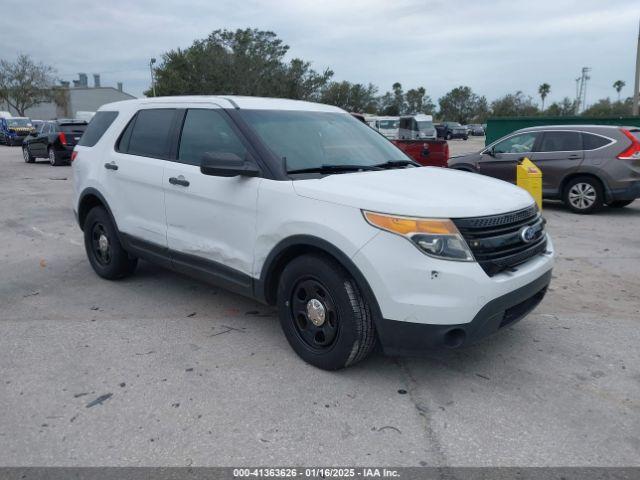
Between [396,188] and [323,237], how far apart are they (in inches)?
22.8

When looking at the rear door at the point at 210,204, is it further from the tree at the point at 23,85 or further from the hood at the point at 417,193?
the tree at the point at 23,85

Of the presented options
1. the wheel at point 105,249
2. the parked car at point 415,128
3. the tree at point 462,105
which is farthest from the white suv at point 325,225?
the tree at point 462,105

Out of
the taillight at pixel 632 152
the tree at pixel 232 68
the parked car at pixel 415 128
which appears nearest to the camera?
the taillight at pixel 632 152

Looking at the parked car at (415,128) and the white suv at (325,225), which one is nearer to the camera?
the white suv at (325,225)

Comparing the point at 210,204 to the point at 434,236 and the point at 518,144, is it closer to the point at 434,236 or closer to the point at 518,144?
the point at 434,236

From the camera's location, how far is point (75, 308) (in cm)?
491

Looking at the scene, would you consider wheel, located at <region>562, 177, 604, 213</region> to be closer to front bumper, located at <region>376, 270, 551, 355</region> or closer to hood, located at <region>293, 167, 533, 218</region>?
hood, located at <region>293, 167, 533, 218</region>

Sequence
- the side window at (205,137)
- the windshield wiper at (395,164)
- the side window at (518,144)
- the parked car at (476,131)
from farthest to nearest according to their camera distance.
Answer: the parked car at (476,131)
the side window at (518,144)
the windshield wiper at (395,164)
the side window at (205,137)

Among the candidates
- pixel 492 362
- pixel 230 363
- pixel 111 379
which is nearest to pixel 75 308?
pixel 111 379

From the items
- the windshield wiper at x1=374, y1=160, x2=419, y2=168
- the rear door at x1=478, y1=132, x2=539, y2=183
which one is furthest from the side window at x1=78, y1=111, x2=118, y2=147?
the rear door at x1=478, y1=132, x2=539, y2=183

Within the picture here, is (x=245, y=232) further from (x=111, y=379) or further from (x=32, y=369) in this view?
(x=32, y=369)

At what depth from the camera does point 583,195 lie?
32.2ft

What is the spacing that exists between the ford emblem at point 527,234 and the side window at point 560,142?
7.20 m

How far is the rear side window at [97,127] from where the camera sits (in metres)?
5.54
